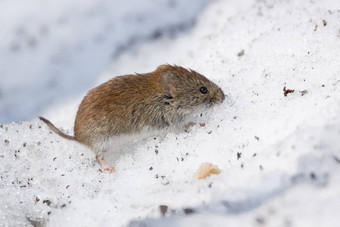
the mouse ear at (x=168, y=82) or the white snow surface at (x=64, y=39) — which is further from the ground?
the white snow surface at (x=64, y=39)

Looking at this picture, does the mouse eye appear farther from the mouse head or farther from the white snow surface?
the white snow surface

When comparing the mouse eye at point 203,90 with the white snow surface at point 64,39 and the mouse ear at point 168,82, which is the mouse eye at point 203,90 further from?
the white snow surface at point 64,39

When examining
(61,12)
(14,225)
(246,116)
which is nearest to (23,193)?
(14,225)

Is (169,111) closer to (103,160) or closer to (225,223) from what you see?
(103,160)

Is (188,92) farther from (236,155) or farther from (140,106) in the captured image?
(236,155)

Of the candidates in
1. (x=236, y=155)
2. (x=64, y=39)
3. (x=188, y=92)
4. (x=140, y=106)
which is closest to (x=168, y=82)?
(x=188, y=92)

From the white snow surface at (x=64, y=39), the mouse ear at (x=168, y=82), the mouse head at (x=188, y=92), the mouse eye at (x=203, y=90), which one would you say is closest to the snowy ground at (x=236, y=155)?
the mouse head at (x=188, y=92)

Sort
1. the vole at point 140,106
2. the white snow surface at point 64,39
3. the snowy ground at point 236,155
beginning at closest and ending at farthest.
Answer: the snowy ground at point 236,155 < the vole at point 140,106 < the white snow surface at point 64,39
